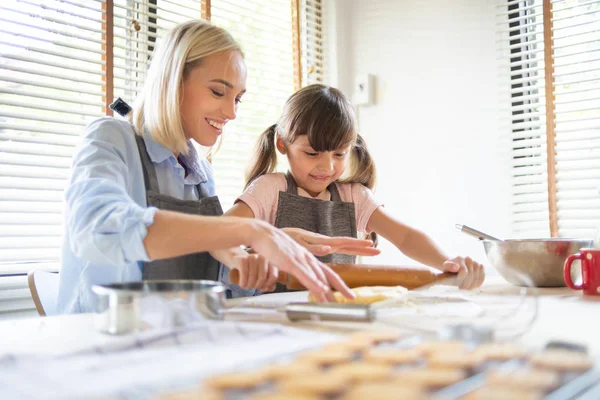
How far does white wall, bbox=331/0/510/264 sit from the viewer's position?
8.81 feet

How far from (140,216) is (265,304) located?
29 cm

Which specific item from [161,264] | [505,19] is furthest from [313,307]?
[505,19]

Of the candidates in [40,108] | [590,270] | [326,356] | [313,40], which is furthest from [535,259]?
[313,40]

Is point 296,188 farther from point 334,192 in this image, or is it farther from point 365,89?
point 365,89

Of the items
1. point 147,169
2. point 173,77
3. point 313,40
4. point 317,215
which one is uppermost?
point 313,40

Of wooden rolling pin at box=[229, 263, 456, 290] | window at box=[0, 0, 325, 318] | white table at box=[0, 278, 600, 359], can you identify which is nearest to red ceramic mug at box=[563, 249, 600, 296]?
white table at box=[0, 278, 600, 359]

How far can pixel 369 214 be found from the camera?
1.89 meters

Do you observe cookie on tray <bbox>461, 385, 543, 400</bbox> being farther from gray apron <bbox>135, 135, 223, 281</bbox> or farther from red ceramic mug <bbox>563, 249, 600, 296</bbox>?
gray apron <bbox>135, 135, 223, 281</bbox>

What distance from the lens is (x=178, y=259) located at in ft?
4.57

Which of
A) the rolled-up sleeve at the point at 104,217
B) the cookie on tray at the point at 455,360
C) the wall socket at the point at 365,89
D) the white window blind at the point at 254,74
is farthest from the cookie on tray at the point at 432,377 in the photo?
the wall socket at the point at 365,89

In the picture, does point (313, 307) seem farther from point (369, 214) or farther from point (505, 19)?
point (505, 19)

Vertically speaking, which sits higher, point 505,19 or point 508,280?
point 505,19

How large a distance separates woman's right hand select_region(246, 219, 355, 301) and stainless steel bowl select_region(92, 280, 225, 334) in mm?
147

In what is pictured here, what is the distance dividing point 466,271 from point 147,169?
2.57ft
